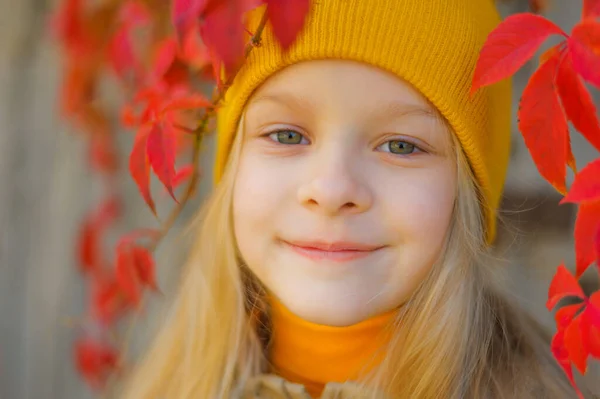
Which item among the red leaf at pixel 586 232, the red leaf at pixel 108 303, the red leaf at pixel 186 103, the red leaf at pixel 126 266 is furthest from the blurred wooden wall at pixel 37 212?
the red leaf at pixel 586 232

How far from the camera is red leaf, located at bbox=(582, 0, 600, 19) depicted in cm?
87

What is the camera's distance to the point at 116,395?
1958mm

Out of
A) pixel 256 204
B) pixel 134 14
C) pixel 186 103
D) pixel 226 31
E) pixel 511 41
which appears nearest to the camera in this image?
pixel 226 31

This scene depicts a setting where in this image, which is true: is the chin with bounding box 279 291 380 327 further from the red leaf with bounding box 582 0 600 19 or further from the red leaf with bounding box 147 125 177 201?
the red leaf with bounding box 582 0 600 19

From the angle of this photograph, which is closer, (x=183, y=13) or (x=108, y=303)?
(x=183, y=13)

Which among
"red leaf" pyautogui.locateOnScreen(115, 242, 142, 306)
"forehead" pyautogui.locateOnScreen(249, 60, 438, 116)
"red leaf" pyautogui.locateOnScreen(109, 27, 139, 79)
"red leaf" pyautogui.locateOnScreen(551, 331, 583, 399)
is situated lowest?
"red leaf" pyautogui.locateOnScreen(115, 242, 142, 306)

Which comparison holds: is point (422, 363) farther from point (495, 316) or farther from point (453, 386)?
point (495, 316)

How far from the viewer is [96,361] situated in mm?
2238

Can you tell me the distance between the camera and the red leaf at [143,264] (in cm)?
169

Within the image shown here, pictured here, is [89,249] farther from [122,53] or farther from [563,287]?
[563,287]

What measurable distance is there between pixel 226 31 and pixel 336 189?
37cm

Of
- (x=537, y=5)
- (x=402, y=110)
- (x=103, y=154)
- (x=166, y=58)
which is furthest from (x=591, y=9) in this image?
(x=103, y=154)

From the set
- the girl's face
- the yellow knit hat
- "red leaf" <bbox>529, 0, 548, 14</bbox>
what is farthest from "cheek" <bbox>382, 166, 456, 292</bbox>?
"red leaf" <bbox>529, 0, 548, 14</bbox>

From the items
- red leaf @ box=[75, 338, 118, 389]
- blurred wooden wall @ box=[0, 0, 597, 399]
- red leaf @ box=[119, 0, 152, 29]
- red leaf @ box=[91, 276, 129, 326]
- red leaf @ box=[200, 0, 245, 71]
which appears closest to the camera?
red leaf @ box=[200, 0, 245, 71]
